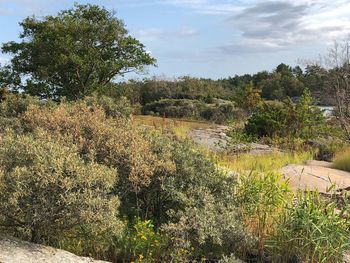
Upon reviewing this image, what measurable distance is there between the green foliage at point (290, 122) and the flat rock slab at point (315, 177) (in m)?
6.91

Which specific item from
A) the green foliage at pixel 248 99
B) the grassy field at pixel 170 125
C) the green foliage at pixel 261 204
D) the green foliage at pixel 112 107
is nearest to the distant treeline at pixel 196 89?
the green foliage at pixel 248 99

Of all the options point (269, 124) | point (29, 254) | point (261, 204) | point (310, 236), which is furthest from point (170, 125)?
point (29, 254)

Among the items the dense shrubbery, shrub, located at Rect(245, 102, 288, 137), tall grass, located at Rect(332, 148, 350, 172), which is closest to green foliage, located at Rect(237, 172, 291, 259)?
the dense shrubbery

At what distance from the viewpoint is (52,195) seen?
4027 millimetres

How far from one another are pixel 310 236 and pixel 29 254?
8.16ft

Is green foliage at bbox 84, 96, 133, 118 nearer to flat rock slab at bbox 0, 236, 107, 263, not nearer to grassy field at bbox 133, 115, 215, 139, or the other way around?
grassy field at bbox 133, 115, 215, 139

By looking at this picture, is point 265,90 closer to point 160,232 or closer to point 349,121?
point 349,121

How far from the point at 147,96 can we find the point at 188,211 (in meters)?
32.9

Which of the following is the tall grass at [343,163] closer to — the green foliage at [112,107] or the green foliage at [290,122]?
the green foliage at [290,122]

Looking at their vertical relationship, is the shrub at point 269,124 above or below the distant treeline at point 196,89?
below

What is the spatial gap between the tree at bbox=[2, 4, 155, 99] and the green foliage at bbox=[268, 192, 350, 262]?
1439cm

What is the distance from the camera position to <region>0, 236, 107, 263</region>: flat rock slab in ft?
12.3

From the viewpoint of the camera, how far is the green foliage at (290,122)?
58.9 ft

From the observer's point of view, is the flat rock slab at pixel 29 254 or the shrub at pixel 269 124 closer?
the flat rock slab at pixel 29 254
